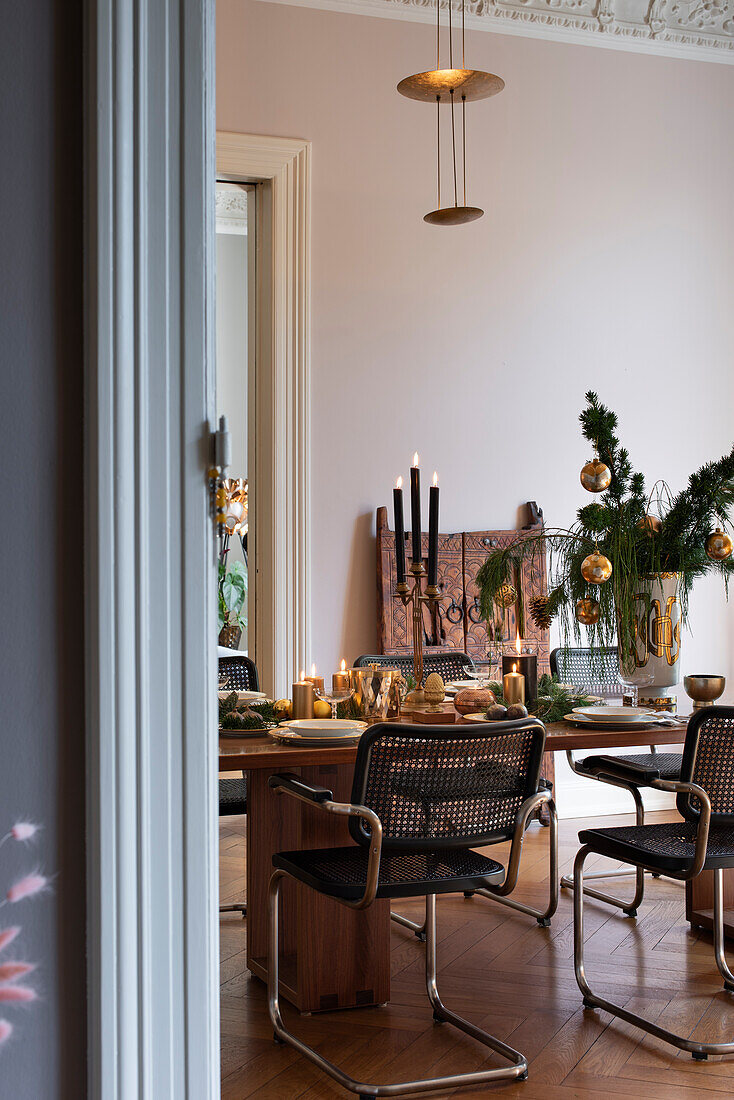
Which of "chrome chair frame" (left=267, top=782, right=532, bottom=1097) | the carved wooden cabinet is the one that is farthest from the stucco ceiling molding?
"chrome chair frame" (left=267, top=782, right=532, bottom=1097)

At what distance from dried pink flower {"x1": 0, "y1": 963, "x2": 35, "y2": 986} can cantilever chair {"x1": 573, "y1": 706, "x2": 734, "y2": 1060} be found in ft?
5.94

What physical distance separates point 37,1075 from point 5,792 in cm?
30

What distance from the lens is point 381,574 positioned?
5.16 m

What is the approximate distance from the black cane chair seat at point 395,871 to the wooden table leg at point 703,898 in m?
1.22

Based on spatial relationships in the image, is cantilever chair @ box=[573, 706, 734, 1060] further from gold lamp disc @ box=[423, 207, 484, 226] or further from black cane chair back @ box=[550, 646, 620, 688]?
gold lamp disc @ box=[423, 207, 484, 226]

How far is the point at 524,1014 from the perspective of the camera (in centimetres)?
300

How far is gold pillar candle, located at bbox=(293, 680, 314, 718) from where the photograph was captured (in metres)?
3.13

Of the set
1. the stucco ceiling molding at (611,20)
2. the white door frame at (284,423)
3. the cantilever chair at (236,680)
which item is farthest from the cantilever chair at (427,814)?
the stucco ceiling molding at (611,20)

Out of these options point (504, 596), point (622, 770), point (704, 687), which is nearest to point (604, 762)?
point (622, 770)

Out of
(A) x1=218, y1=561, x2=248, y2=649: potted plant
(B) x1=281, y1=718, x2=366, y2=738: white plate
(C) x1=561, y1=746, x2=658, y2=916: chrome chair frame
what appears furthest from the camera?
(A) x1=218, y1=561, x2=248, y2=649: potted plant

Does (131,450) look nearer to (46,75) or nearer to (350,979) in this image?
(46,75)

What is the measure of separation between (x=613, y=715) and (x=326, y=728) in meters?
0.82

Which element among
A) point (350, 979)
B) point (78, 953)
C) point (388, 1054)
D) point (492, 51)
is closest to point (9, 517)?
point (78, 953)

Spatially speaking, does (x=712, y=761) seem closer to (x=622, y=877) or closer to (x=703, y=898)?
(x=703, y=898)
